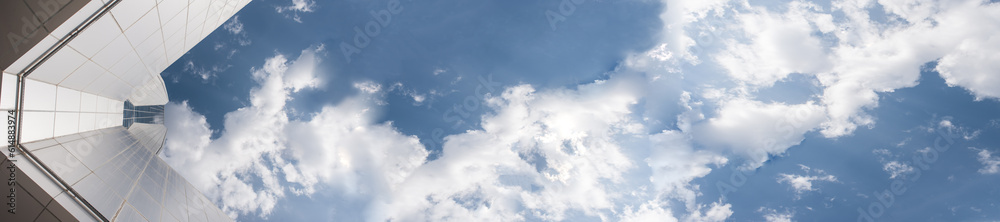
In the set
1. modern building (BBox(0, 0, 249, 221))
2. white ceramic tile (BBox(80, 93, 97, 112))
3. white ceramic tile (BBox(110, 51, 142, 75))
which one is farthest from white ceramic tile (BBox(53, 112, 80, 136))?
white ceramic tile (BBox(110, 51, 142, 75))

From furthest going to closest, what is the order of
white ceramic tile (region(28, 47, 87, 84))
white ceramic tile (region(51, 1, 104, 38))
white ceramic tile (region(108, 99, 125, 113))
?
white ceramic tile (region(108, 99, 125, 113))
white ceramic tile (region(28, 47, 87, 84))
white ceramic tile (region(51, 1, 104, 38))

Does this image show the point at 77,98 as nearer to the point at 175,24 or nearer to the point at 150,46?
the point at 150,46

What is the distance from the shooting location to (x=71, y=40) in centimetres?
783

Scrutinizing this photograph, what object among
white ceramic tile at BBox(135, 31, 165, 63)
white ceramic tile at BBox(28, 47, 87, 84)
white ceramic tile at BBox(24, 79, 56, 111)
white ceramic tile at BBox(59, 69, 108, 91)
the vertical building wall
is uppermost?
white ceramic tile at BBox(135, 31, 165, 63)

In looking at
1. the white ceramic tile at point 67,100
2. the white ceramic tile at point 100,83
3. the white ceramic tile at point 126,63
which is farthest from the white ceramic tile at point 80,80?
the white ceramic tile at point 126,63

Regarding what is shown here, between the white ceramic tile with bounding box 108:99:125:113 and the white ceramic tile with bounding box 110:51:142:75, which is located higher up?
the white ceramic tile with bounding box 108:99:125:113

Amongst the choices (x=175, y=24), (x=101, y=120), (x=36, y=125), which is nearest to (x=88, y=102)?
(x=101, y=120)

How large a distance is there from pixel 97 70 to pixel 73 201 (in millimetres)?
7253

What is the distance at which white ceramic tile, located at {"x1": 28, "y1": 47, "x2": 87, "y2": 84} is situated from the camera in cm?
794

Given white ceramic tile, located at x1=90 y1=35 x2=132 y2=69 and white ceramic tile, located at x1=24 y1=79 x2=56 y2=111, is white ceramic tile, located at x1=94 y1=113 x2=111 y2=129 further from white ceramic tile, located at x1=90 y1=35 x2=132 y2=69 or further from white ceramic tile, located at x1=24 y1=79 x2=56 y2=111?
white ceramic tile, located at x1=24 y1=79 x2=56 y2=111

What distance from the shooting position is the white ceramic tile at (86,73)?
992cm

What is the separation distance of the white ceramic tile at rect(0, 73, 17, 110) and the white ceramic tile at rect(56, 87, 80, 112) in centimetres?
339

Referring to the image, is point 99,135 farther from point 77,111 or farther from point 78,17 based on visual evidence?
point 78,17

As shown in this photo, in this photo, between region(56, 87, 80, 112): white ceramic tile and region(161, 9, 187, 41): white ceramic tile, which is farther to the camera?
region(161, 9, 187, 41): white ceramic tile
